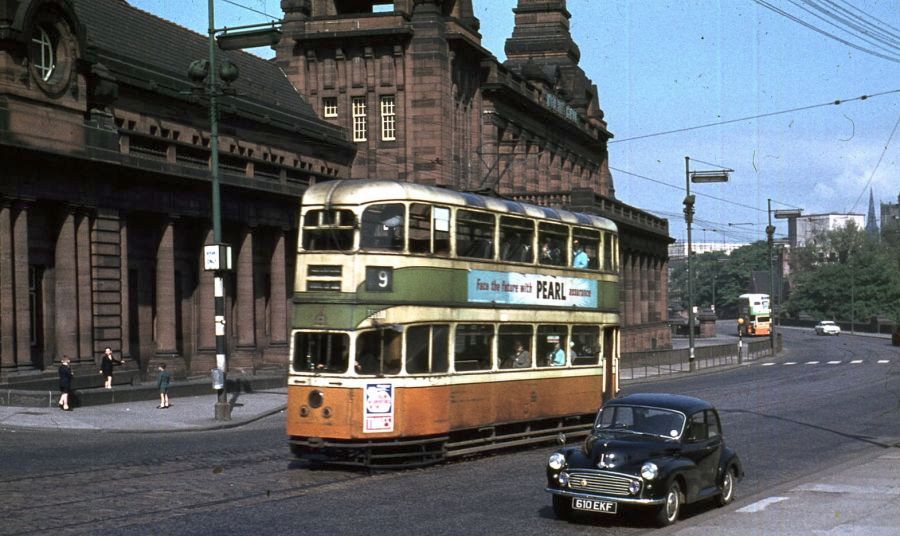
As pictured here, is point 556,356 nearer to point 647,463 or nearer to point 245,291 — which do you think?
point 647,463

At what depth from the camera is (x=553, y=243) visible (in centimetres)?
2692

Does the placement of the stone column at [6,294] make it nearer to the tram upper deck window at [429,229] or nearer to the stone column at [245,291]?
the stone column at [245,291]

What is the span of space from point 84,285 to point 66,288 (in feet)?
2.83

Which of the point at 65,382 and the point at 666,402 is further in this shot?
the point at 65,382

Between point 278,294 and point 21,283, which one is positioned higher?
point 21,283

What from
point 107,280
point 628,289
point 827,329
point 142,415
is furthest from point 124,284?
point 827,329

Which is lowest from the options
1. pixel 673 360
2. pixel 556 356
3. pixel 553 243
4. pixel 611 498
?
pixel 673 360

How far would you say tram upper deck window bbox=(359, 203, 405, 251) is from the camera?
2212 centimetres

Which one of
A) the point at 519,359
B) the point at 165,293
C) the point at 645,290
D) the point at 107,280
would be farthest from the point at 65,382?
the point at 645,290

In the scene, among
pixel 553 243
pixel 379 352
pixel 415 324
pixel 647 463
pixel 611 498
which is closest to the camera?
pixel 611 498

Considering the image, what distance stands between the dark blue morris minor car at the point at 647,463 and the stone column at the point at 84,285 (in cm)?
2603

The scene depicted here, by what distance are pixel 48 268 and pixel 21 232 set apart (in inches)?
106

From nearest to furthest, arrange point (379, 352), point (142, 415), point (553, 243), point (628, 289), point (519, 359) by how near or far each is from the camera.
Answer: point (379, 352) < point (519, 359) < point (553, 243) < point (142, 415) < point (628, 289)

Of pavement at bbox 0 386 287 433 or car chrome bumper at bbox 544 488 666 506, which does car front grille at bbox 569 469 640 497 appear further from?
pavement at bbox 0 386 287 433
